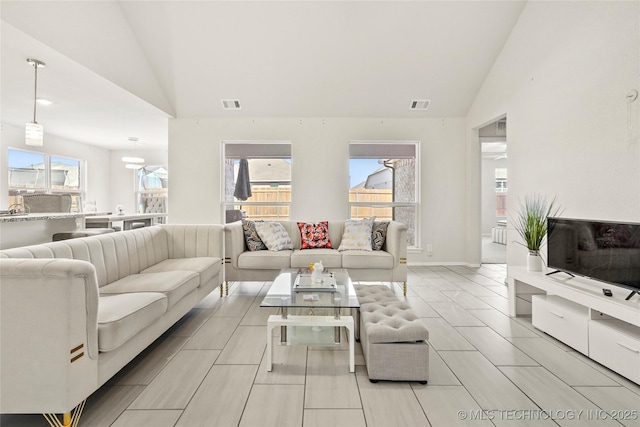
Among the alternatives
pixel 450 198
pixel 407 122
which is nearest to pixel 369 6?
pixel 407 122

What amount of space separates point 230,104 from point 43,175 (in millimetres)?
4929

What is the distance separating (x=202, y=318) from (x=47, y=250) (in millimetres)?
1384

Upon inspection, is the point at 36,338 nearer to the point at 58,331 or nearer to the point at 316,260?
the point at 58,331

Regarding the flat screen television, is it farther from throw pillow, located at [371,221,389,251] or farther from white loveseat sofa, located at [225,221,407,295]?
throw pillow, located at [371,221,389,251]

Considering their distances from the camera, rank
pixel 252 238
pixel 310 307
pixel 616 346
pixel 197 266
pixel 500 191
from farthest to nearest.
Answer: pixel 500 191
pixel 252 238
pixel 197 266
pixel 310 307
pixel 616 346

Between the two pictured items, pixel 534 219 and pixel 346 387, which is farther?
pixel 534 219

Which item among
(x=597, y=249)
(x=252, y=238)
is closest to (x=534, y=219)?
(x=597, y=249)

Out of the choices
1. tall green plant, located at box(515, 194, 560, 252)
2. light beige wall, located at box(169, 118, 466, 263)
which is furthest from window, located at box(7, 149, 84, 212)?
tall green plant, located at box(515, 194, 560, 252)

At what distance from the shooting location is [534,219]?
3047mm

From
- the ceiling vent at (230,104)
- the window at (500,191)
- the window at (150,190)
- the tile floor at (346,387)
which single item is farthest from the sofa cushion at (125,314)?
the window at (500,191)

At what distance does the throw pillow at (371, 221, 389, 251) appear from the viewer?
4090mm

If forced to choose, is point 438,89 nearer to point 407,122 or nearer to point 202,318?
point 407,122

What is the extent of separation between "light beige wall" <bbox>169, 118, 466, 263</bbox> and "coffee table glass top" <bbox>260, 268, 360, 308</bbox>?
8.63ft

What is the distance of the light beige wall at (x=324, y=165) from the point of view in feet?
18.0
